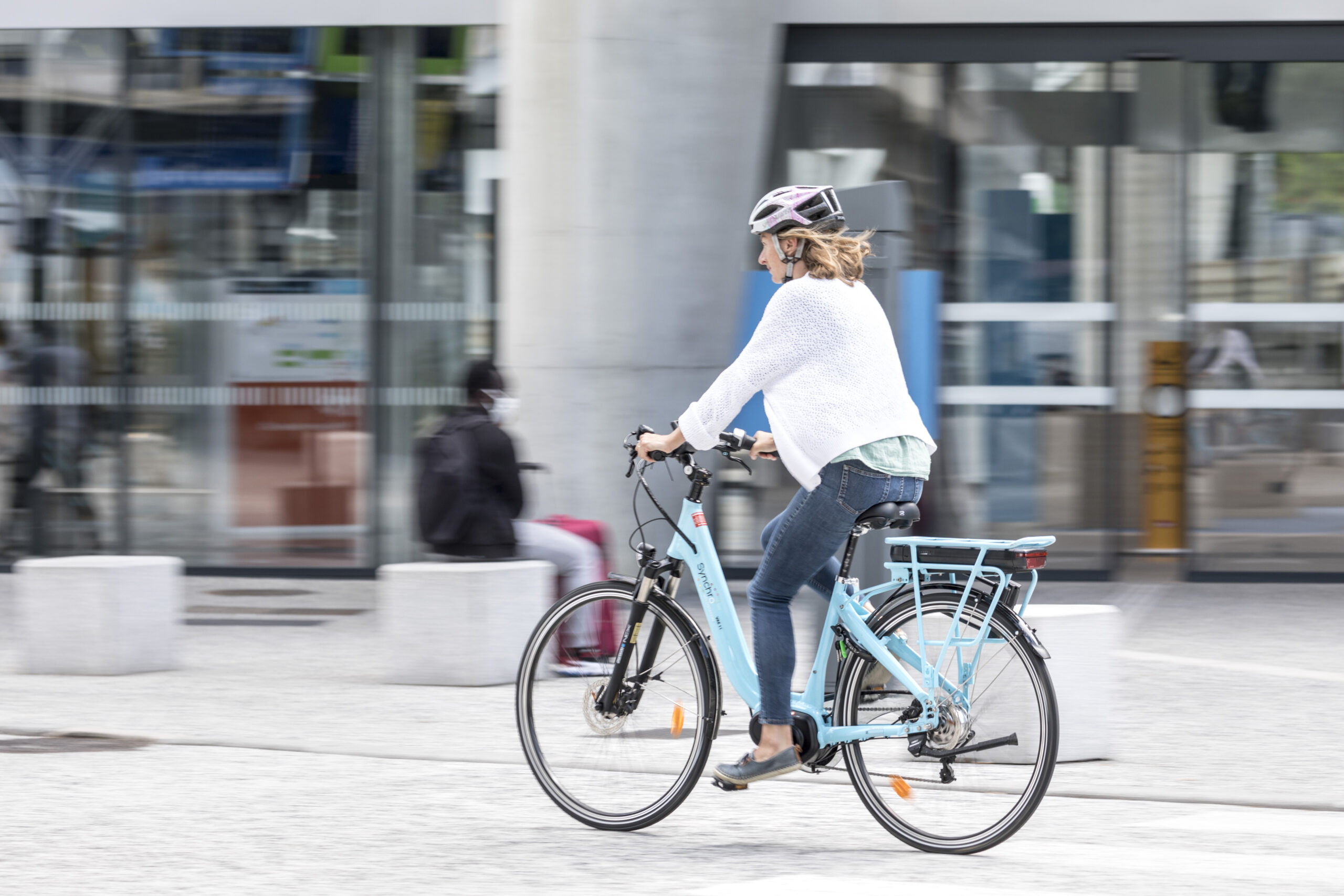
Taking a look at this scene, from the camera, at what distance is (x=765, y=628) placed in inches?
203

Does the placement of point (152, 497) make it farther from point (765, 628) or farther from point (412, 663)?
point (765, 628)

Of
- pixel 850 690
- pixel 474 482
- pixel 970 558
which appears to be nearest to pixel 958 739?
pixel 850 690

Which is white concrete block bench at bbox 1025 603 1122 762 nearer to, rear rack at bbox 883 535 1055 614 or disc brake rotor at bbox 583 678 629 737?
rear rack at bbox 883 535 1055 614

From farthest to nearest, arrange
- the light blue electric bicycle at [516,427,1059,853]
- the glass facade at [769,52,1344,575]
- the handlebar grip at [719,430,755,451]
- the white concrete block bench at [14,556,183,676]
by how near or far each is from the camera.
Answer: the glass facade at [769,52,1344,575], the white concrete block bench at [14,556,183,676], the handlebar grip at [719,430,755,451], the light blue electric bicycle at [516,427,1059,853]

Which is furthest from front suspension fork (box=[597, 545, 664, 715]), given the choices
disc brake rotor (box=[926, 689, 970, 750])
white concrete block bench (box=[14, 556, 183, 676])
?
white concrete block bench (box=[14, 556, 183, 676])

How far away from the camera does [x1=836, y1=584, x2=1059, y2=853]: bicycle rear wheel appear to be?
4.85 meters

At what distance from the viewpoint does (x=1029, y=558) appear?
4.78m

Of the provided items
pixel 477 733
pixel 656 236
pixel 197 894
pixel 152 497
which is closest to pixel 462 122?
pixel 656 236

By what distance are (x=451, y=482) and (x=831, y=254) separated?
3.52 m

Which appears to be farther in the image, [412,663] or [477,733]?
[412,663]

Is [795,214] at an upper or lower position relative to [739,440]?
upper

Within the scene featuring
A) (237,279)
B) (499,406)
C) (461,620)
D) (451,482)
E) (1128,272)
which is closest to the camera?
(461,620)

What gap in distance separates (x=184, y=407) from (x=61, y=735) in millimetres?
5773

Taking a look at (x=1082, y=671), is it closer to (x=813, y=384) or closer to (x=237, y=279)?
(x=813, y=384)
